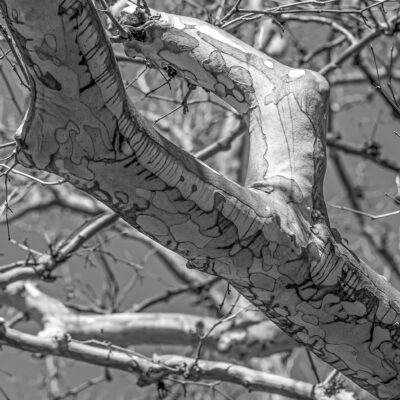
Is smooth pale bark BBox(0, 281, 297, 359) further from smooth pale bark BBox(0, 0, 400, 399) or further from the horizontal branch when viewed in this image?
smooth pale bark BBox(0, 0, 400, 399)

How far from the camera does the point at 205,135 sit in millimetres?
5879

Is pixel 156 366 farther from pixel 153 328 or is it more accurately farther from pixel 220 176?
pixel 220 176

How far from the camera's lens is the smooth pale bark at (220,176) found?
55.1 inches

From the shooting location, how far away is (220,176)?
172cm

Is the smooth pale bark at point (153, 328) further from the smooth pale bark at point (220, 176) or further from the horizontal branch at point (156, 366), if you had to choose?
the smooth pale bark at point (220, 176)

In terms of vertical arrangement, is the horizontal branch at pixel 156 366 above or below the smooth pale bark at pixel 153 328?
below

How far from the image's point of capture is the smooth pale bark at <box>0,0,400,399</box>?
1.40 meters

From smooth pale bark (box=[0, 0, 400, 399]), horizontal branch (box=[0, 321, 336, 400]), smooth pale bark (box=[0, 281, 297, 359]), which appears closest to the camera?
smooth pale bark (box=[0, 0, 400, 399])

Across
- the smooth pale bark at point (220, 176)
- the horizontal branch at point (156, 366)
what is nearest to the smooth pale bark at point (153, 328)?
the horizontal branch at point (156, 366)

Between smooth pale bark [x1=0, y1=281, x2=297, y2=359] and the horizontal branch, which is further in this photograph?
smooth pale bark [x1=0, y1=281, x2=297, y2=359]

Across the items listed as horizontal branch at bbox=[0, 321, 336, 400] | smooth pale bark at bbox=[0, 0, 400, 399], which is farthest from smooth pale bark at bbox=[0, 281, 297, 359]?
smooth pale bark at bbox=[0, 0, 400, 399]

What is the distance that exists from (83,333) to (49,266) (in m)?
0.85

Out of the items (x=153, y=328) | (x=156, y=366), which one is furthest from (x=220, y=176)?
(x=153, y=328)

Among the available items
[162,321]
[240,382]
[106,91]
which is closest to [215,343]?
[162,321]
